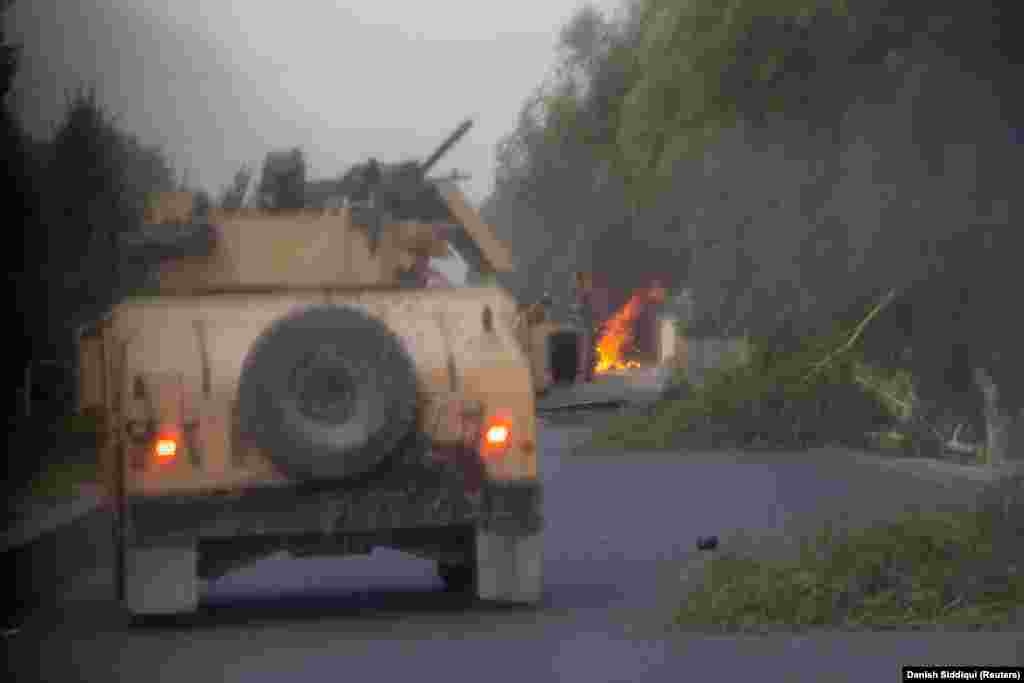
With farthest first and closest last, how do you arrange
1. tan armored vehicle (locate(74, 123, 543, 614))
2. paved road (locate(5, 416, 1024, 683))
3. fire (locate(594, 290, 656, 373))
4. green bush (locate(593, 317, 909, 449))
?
fire (locate(594, 290, 656, 373))
green bush (locate(593, 317, 909, 449))
tan armored vehicle (locate(74, 123, 543, 614))
paved road (locate(5, 416, 1024, 683))

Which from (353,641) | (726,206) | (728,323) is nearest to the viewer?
(353,641)

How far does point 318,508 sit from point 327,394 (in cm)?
68

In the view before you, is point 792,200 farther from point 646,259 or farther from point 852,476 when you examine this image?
point 646,259

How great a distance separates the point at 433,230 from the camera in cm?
1417

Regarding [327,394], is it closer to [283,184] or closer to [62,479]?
[283,184]

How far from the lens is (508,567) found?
12766 millimetres

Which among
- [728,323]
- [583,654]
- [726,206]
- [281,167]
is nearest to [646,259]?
[728,323]

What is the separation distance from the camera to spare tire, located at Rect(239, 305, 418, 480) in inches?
475

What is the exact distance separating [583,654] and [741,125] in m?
4.60

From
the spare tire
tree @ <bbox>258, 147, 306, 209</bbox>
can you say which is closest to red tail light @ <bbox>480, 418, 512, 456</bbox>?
the spare tire

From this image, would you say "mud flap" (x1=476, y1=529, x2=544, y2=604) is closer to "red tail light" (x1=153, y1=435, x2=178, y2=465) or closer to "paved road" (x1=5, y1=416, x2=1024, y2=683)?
"paved road" (x1=5, y1=416, x2=1024, y2=683)

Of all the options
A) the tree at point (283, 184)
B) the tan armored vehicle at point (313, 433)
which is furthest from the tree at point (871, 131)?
the tree at point (283, 184)

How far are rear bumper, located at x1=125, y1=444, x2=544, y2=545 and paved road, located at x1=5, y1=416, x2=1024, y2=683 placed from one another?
615 mm

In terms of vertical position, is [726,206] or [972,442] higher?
[726,206]
